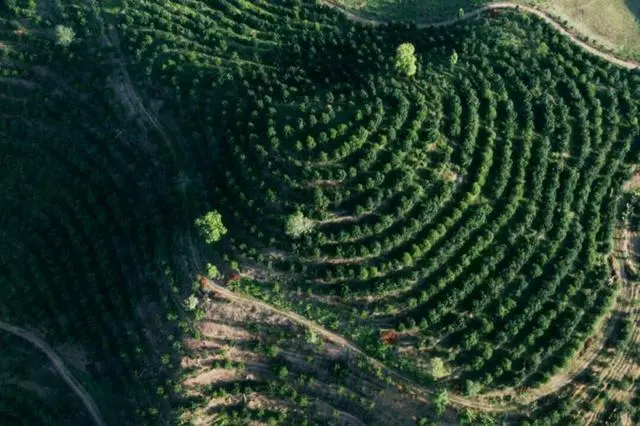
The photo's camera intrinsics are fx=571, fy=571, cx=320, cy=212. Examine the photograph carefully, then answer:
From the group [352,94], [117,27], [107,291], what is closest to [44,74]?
[117,27]

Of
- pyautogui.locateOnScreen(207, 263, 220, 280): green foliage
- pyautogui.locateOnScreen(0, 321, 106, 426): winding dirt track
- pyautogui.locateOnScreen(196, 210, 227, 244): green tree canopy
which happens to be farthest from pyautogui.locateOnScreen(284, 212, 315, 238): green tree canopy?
pyautogui.locateOnScreen(0, 321, 106, 426): winding dirt track

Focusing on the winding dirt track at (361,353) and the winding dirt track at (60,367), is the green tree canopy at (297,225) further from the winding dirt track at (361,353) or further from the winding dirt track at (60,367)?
the winding dirt track at (60,367)

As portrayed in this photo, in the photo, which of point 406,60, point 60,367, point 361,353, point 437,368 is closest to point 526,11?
point 406,60

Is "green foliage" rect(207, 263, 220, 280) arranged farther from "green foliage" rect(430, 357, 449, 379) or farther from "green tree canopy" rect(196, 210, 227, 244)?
"green foliage" rect(430, 357, 449, 379)

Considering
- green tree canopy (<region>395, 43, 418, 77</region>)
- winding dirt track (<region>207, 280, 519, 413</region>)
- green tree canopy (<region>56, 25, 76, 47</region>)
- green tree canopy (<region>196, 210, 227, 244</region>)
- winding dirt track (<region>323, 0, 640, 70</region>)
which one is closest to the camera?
green tree canopy (<region>196, 210, 227, 244</region>)

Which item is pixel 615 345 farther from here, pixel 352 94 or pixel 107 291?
pixel 107 291

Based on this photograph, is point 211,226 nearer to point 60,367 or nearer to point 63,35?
point 60,367
